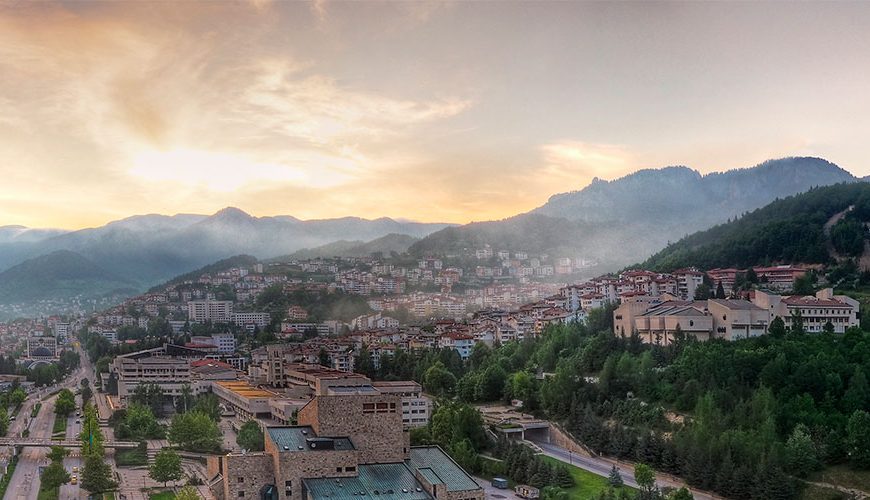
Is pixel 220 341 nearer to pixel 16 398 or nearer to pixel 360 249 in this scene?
pixel 16 398

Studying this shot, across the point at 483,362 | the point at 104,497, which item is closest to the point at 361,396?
the point at 104,497

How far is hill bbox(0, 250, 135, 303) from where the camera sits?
14388 cm

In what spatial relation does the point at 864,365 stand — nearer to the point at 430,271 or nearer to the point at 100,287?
the point at 430,271

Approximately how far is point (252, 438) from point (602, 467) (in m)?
12.7

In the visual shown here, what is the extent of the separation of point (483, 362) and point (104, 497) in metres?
22.8

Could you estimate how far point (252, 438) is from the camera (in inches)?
1214

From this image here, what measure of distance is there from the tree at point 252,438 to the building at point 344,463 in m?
6.77

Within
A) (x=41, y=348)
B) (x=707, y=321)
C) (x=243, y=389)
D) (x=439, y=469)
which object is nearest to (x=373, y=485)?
(x=439, y=469)

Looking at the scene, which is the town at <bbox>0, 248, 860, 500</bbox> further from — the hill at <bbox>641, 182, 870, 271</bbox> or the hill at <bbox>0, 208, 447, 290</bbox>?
the hill at <bbox>0, 208, 447, 290</bbox>

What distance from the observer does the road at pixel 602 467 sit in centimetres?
2730

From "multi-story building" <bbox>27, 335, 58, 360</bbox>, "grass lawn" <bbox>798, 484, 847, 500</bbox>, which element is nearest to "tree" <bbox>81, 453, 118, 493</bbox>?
"grass lawn" <bbox>798, 484, 847, 500</bbox>

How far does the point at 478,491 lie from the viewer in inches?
849

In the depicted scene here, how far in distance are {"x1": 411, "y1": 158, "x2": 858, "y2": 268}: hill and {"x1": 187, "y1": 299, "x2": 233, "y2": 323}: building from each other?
28532mm

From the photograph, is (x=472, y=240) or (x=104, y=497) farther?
(x=472, y=240)
